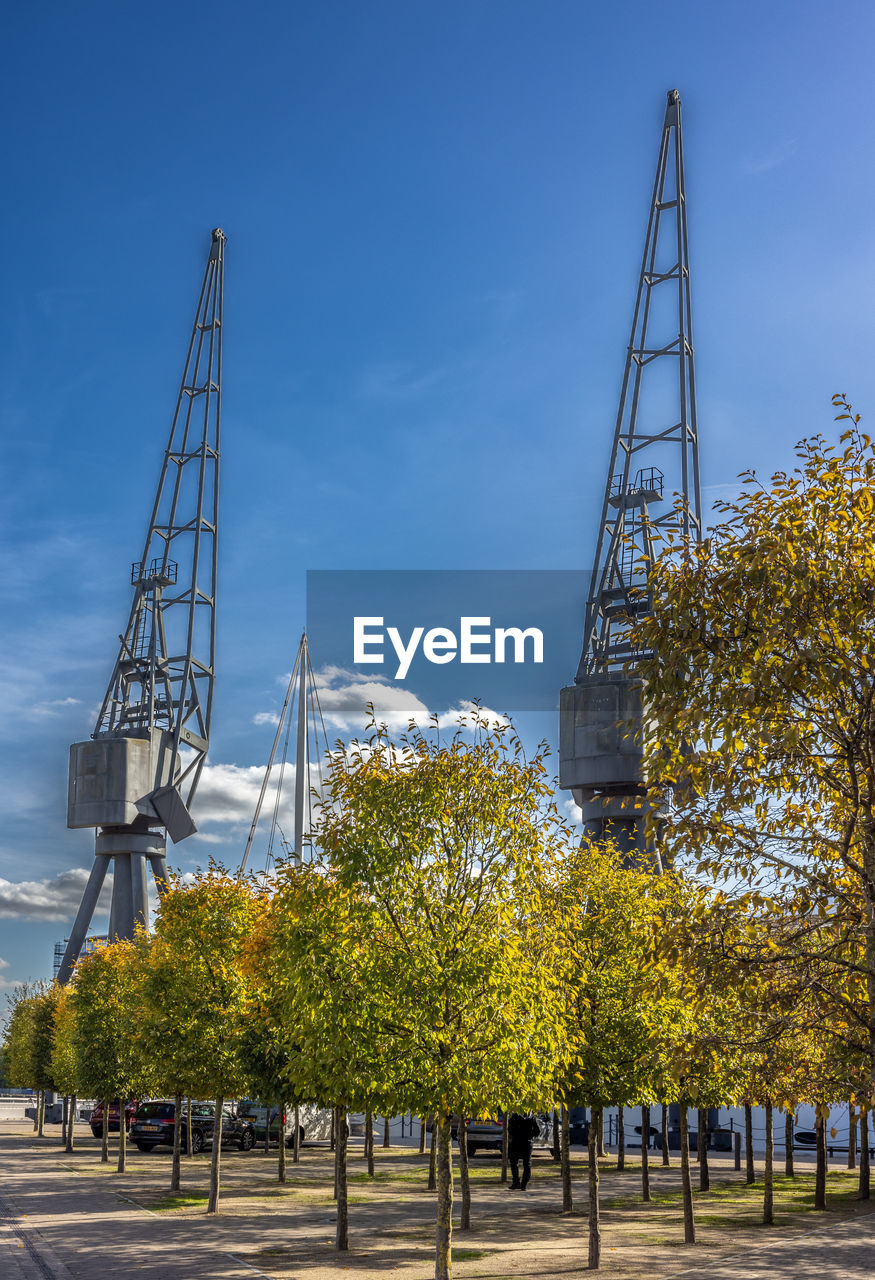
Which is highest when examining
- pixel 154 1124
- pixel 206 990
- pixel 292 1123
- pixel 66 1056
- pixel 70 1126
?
pixel 206 990

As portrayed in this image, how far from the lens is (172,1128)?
39781mm

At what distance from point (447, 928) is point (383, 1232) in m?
9.83

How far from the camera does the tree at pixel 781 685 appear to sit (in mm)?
8320

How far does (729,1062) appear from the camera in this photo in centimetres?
1864

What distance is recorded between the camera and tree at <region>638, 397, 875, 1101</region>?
8.32m

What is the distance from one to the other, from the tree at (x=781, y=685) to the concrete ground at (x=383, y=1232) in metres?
10.1

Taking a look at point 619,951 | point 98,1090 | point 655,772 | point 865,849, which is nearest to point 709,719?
point 655,772

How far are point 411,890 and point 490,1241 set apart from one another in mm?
8685

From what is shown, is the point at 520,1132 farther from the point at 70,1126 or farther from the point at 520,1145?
the point at 70,1126

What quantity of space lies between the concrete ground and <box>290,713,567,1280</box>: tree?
13.7 feet

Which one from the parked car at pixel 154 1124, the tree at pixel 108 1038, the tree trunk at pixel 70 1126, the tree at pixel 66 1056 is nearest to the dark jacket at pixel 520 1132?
the tree at pixel 108 1038

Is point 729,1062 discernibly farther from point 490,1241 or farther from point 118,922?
point 118,922

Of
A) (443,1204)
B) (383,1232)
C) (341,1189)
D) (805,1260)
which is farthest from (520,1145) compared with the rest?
(443,1204)

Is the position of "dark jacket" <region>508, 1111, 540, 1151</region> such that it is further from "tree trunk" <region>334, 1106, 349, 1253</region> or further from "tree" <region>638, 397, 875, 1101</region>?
"tree" <region>638, 397, 875, 1101</region>
